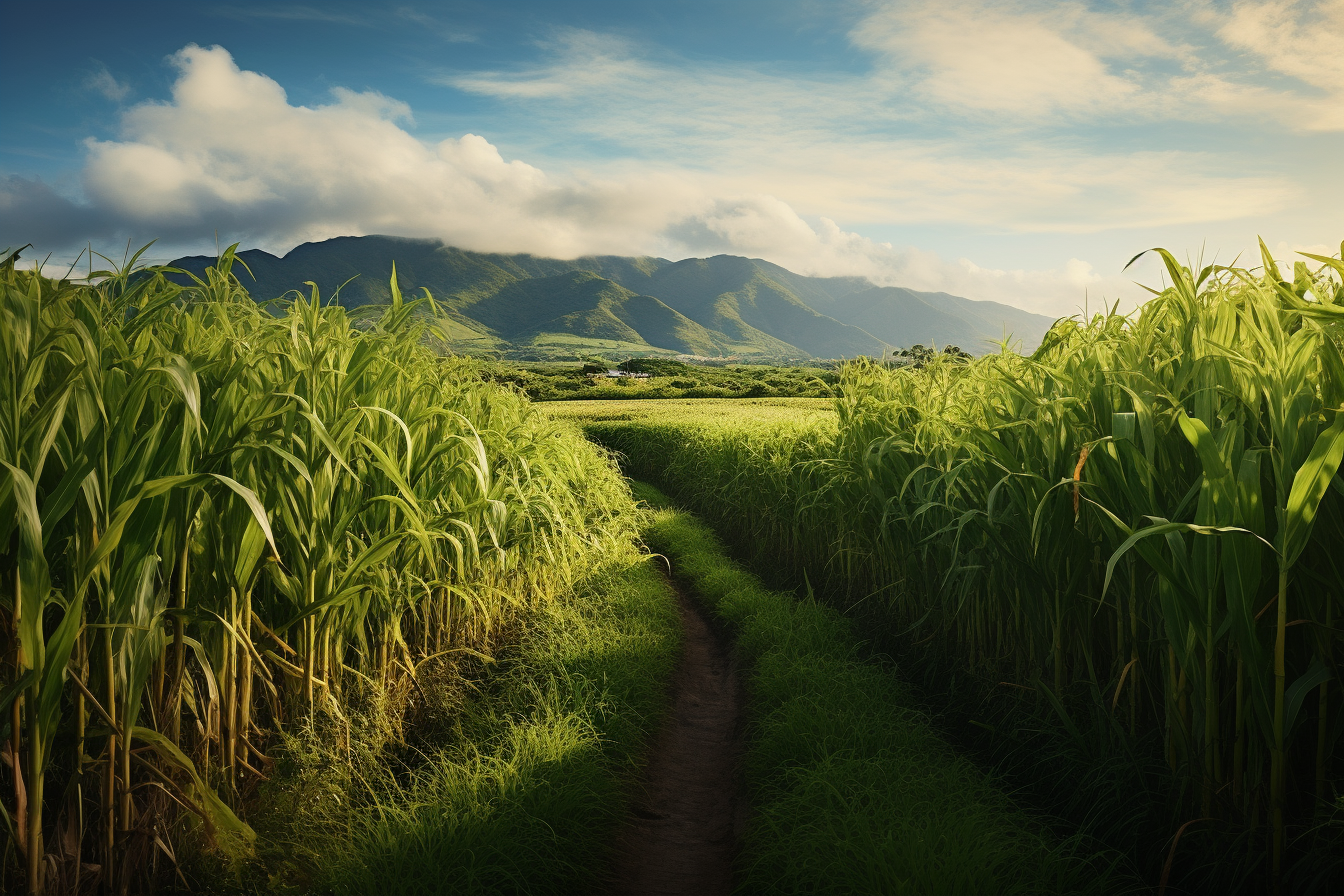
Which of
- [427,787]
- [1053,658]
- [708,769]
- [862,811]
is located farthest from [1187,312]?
[427,787]

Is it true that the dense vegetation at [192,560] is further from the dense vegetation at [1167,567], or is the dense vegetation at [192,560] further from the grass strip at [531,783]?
the dense vegetation at [1167,567]

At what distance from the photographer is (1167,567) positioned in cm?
210

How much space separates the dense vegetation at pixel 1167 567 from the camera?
6.53 ft

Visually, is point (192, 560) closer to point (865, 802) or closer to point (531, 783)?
point (531, 783)

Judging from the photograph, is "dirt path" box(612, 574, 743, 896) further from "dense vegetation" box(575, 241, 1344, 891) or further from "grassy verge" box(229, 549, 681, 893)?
"dense vegetation" box(575, 241, 1344, 891)

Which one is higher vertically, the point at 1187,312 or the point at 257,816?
the point at 1187,312

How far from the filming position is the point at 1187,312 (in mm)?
2652

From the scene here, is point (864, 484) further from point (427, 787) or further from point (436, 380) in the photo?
point (427, 787)

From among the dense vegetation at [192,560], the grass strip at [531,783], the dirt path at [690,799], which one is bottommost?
the dirt path at [690,799]

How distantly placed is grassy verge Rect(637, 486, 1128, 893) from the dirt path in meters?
0.17

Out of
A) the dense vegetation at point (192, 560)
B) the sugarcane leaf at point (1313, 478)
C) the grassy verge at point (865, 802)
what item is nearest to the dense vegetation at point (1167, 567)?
the sugarcane leaf at point (1313, 478)

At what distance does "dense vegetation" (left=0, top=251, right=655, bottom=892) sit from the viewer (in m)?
1.81

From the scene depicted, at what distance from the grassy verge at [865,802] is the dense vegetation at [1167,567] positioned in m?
0.35

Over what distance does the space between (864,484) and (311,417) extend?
3.70 metres
